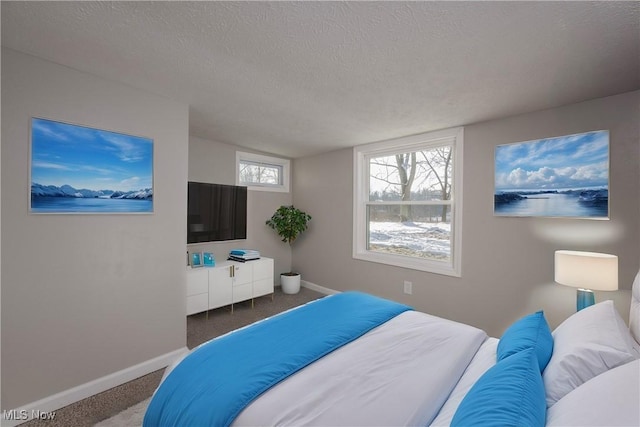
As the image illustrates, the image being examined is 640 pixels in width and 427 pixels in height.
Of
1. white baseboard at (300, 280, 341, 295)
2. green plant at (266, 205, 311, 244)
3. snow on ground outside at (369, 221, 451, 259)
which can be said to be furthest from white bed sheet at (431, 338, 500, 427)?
green plant at (266, 205, 311, 244)

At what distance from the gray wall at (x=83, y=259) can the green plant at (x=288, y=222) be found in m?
1.93

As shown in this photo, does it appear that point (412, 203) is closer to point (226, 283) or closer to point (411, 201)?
point (411, 201)

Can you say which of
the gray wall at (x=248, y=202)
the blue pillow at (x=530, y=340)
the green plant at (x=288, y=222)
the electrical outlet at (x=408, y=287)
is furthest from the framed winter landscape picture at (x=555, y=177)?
the gray wall at (x=248, y=202)

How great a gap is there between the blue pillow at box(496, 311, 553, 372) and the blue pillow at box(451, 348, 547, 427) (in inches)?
5.0

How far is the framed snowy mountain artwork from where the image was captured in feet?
5.75

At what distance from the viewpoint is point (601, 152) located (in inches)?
85.1

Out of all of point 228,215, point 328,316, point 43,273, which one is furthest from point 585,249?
point 43,273

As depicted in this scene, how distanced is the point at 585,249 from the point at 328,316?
2.22 metres

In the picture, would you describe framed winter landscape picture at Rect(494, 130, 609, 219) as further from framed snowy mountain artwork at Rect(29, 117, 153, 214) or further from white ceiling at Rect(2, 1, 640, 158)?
framed snowy mountain artwork at Rect(29, 117, 153, 214)

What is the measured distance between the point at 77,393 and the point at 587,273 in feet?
11.9

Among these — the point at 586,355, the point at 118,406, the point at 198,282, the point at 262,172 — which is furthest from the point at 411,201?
the point at 118,406

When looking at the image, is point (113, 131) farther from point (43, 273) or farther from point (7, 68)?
point (43, 273)

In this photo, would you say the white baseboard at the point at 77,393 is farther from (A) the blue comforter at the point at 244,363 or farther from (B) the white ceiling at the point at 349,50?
(B) the white ceiling at the point at 349,50

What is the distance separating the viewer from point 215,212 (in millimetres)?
3572
